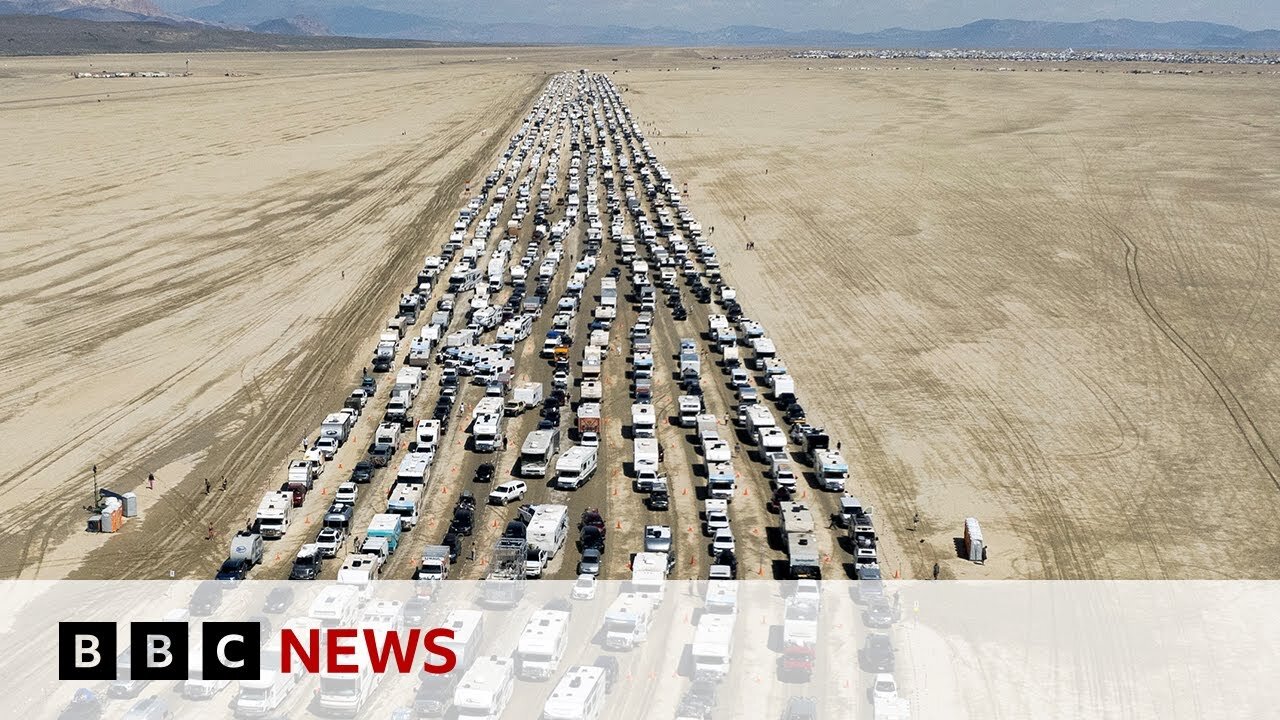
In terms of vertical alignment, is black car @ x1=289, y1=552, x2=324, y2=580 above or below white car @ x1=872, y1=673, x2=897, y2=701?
below

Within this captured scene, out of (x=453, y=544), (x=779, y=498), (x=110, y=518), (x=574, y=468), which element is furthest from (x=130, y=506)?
(x=779, y=498)

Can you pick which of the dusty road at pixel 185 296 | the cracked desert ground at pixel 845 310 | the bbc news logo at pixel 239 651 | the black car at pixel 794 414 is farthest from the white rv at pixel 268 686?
the black car at pixel 794 414

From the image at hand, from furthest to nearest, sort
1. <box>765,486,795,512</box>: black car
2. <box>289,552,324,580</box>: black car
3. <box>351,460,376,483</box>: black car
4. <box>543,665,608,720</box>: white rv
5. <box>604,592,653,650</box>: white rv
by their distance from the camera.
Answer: <box>351,460,376,483</box>: black car
<box>765,486,795,512</box>: black car
<box>289,552,324,580</box>: black car
<box>604,592,653,650</box>: white rv
<box>543,665,608,720</box>: white rv

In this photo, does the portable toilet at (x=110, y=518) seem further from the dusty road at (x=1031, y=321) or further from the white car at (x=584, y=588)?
the dusty road at (x=1031, y=321)

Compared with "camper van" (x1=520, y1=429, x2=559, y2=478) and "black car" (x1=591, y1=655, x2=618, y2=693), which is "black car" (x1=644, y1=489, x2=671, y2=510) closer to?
"camper van" (x1=520, y1=429, x2=559, y2=478)

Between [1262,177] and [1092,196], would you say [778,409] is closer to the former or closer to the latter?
[1092,196]

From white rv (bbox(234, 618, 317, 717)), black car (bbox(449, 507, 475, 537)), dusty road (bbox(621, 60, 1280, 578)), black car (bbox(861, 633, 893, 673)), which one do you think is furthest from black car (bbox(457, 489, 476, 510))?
black car (bbox(861, 633, 893, 673))

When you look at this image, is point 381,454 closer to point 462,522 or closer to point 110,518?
point 462,522
